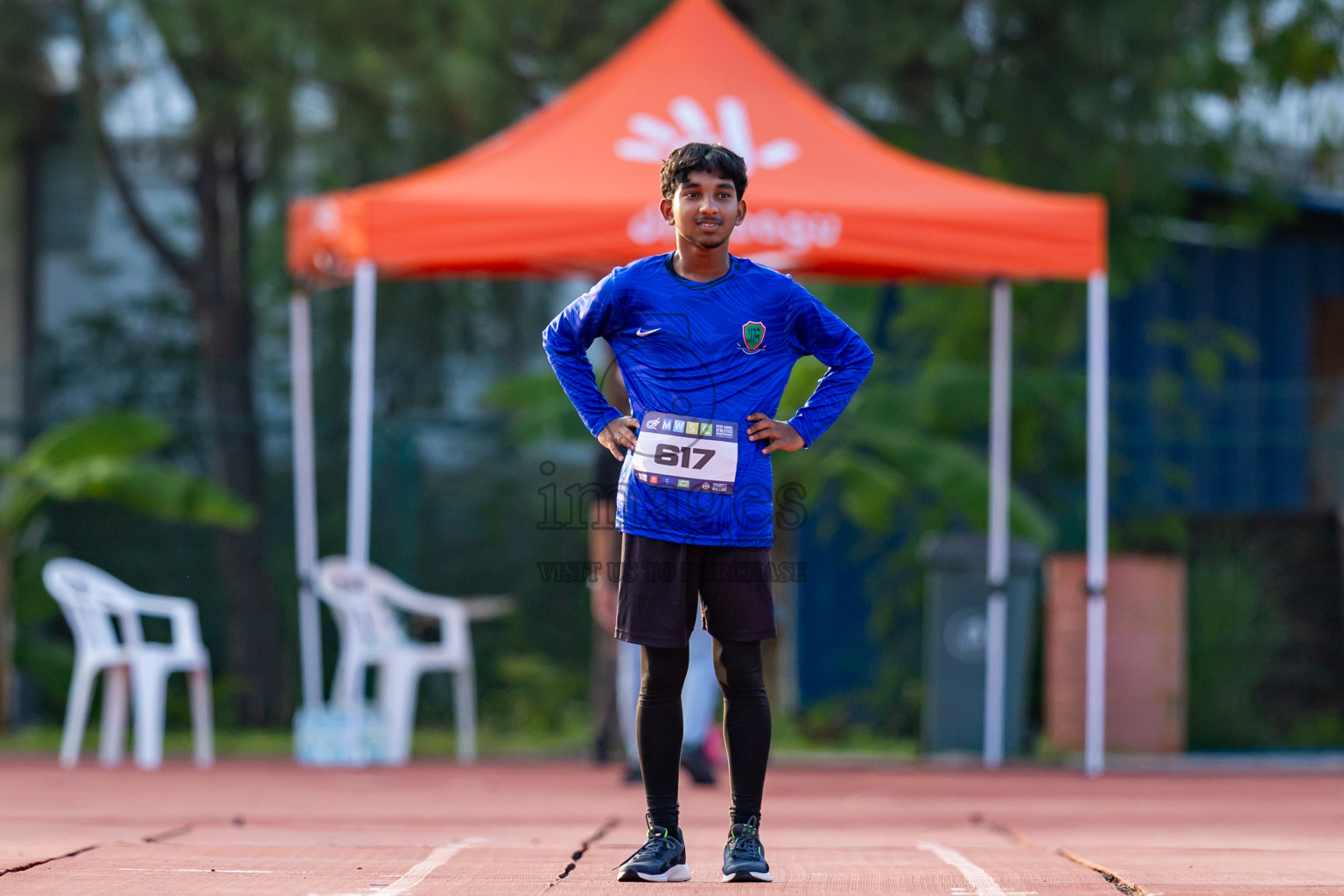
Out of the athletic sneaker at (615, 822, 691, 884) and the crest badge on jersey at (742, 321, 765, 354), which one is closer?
the athletic sneaker at (615, 822, 691, 884)

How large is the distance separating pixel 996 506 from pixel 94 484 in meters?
4.81

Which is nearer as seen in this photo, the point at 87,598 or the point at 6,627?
the point at 87,598

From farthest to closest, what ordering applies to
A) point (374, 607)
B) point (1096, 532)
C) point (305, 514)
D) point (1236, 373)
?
Result: point (1236, 373), point (305, 514), point (374, 607), point (1096, 532)

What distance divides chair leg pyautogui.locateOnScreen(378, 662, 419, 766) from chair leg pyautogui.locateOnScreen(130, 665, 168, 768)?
109cm

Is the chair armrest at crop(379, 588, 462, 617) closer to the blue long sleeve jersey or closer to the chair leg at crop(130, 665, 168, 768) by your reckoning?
the chair leg at crop(130, 665, 168, 768)

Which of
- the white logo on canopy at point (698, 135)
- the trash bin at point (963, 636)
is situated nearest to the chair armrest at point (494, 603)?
the trash bin at point (963, 636)

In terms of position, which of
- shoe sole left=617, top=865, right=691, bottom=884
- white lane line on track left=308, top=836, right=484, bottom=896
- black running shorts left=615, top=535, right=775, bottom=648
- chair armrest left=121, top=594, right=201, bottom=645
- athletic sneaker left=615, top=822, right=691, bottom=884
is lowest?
white lane line on track left=308, top=836, right=484, bottom=896

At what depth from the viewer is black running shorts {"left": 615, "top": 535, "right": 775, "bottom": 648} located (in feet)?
12.9

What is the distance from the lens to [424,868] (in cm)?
409

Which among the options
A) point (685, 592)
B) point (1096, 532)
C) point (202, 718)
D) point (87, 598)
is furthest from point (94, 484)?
point (685, 592)

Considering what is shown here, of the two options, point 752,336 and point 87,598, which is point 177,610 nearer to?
point 87,598

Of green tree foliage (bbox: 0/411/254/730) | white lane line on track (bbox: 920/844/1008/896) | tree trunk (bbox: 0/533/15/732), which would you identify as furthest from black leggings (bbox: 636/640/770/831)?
tree trunk (bbox: 0/533/15/732)

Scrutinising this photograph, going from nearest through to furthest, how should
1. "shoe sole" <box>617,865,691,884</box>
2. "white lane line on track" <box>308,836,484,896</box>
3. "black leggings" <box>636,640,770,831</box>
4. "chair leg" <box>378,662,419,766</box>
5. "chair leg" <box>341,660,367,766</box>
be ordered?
"white lane line on track" <box>308,836,484,896</box>
"shoe sole" <box>617,865,691,884</box>
"black leggings" <box>636,640,770,831</box>
"chair leg" <box>341,660,367,766</box>
"chair leg" <box>378,662,419,766</box>

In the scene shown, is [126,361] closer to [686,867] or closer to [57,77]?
[57,77]
